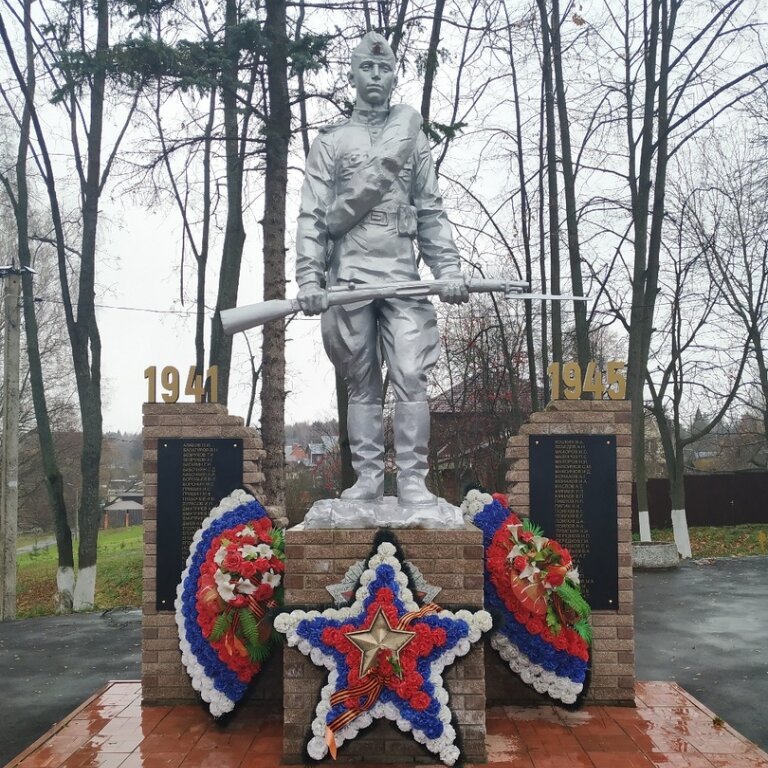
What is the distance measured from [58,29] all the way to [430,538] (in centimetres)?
943

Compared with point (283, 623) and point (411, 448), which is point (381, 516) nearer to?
point (411, 448)

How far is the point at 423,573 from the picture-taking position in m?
3.52

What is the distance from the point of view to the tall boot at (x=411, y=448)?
3.83m

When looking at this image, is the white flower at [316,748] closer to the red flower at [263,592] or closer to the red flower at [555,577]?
the red flower at [263,592]

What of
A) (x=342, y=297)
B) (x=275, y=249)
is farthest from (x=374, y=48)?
(x=275, y=249)

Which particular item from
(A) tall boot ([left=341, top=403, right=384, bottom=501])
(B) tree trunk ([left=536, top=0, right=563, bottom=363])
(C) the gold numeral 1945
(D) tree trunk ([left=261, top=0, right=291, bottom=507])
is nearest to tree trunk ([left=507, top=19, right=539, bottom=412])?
(B) tree trunk ([left=536, top=0, right=563, bottom=363])

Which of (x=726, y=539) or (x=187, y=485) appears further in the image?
(x=726, y=539)

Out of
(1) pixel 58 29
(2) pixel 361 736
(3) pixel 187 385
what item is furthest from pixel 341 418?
(1) pixel 58 29

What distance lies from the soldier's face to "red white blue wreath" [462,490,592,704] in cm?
246

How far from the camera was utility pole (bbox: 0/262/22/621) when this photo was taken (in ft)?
30.7

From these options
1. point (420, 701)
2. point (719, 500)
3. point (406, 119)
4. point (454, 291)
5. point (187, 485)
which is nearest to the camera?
point (420, 701)

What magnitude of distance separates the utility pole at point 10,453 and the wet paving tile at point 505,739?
5868 millimetres

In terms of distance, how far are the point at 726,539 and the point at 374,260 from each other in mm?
13777

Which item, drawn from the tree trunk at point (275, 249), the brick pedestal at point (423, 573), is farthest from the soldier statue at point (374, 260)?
the tree trunk at point (275, 249)
